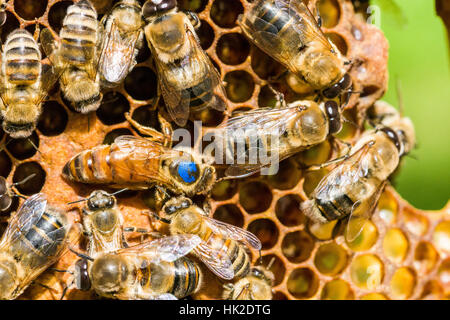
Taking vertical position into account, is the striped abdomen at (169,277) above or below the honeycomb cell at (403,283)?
above

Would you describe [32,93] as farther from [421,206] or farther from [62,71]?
[421,206]

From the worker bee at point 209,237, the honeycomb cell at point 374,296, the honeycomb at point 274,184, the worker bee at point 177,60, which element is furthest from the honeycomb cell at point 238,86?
the honeycomb cell at point 374,296

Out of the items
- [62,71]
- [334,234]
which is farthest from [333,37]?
[62,71]

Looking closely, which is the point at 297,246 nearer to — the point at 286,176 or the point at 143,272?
the point at 286,176

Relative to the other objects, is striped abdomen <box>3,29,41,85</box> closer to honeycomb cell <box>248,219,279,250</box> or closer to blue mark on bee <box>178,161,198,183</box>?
blue mark on bee <box>178,161,198,183</box>

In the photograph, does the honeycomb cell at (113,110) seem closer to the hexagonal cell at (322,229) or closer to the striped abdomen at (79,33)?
the striped abdomen at (79,33)

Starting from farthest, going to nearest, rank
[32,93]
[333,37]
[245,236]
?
[333,37]
[245,236]
[32,93]

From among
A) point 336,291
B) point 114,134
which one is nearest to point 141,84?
point 114,134
